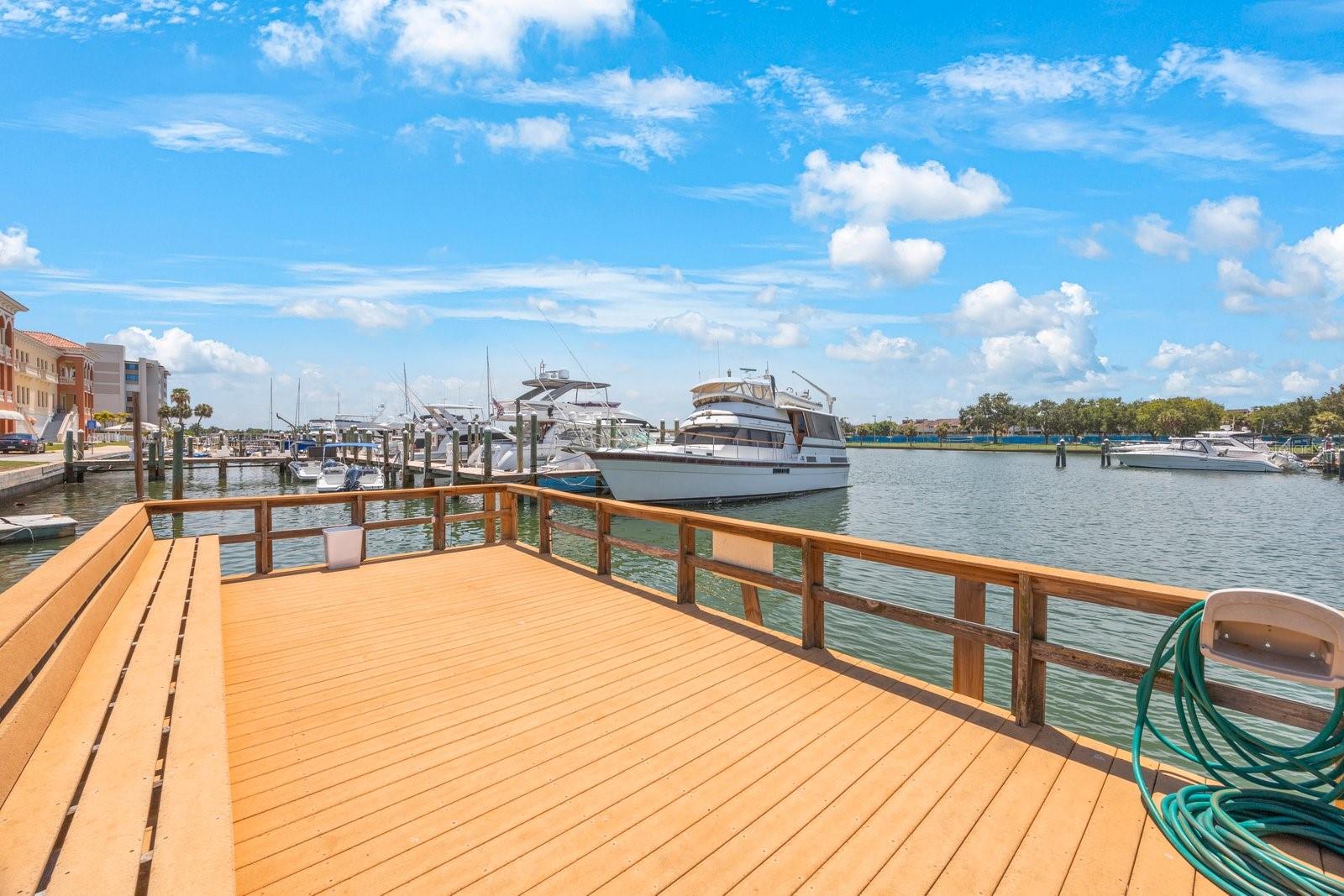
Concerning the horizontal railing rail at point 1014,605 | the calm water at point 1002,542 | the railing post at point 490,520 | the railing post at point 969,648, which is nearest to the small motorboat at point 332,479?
the calm water at point 1002,542

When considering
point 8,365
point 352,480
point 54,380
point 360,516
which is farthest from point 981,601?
point 54,380

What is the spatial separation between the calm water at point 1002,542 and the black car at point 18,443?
3.62 m

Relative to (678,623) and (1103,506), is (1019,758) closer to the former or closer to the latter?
(678,623)

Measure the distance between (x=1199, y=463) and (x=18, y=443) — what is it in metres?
77.1

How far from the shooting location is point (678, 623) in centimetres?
541

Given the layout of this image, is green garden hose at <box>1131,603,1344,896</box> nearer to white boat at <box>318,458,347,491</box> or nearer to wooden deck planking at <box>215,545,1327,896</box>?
wooden deck planking at <box>215,545,1327,896</box>

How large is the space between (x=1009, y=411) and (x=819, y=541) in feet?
426

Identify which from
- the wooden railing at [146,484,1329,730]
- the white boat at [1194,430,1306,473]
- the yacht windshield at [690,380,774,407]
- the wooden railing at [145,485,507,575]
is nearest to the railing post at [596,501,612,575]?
the wooden railing at [146,484,1329,730]

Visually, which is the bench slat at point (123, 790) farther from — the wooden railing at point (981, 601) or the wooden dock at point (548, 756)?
the wooden railing at point (981, 601)

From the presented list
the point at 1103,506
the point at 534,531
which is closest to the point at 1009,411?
the point at 1103,506

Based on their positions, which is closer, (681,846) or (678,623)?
(681,846)

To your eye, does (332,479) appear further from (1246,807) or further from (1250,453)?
(1250,453)

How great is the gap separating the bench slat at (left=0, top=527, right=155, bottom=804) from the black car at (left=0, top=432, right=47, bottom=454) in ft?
136

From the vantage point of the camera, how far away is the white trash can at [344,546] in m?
7.34
